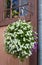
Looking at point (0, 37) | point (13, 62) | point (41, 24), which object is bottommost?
point (13, 62)

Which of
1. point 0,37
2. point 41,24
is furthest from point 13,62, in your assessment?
point 41,24

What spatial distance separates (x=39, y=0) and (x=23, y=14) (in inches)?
11.1

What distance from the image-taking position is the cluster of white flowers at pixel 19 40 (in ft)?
9.02

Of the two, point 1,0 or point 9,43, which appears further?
point 1,0

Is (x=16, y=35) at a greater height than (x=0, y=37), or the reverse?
(x=16, y=35)

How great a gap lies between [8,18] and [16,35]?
0.70 meters

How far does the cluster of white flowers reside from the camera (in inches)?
108

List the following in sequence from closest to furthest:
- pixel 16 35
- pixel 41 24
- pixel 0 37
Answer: pixel 16 35 → pixel 41 24 → pixel 0 37

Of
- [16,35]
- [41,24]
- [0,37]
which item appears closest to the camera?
[16,35]

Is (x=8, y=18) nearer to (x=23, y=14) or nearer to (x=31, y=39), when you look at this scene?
(x=23, y=14)

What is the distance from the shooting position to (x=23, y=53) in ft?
9.05

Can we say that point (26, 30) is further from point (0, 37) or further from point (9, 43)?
point (0, 37)

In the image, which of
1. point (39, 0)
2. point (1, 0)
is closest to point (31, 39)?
point (39, 0)

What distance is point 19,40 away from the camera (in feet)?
9.04
